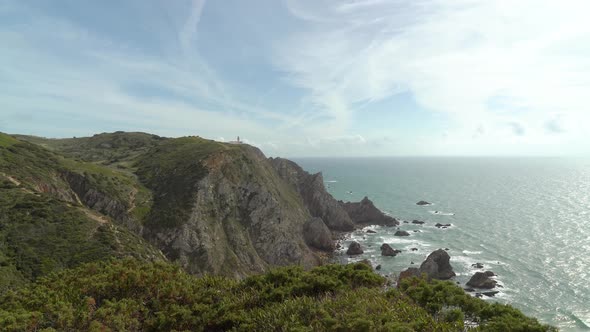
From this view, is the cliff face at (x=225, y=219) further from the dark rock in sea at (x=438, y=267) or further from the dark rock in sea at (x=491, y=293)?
the dark rock in sea at (x=491, y=293)

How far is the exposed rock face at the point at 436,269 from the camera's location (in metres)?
73.8

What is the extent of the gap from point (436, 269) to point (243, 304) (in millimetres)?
60475

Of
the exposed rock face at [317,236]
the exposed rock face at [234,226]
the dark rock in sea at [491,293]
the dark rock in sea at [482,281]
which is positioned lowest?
the dark rock in sea at [491,293]

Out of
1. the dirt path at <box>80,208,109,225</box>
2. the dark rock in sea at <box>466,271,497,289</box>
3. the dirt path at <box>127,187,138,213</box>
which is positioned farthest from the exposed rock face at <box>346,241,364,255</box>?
the dirt path at <box>80,208,109,225</box>

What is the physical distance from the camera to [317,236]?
99188mm

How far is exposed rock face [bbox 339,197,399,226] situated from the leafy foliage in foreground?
9494cm

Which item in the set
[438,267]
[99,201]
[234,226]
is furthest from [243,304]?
[438,267]

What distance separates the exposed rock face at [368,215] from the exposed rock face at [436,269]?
44719mm

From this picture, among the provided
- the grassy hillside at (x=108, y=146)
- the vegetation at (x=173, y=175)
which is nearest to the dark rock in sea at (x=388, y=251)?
the vegetation at (x=173, y=175)

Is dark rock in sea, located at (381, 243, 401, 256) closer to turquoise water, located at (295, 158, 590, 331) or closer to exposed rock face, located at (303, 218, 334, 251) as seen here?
turquoise water, located at (295, 158, 590, 331)

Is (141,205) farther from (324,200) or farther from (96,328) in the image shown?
(324,200)

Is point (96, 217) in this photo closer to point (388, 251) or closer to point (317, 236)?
point (317, 236)

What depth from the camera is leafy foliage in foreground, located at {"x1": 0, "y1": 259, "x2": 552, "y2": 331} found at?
68.6 feet

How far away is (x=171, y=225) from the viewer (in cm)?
6988
